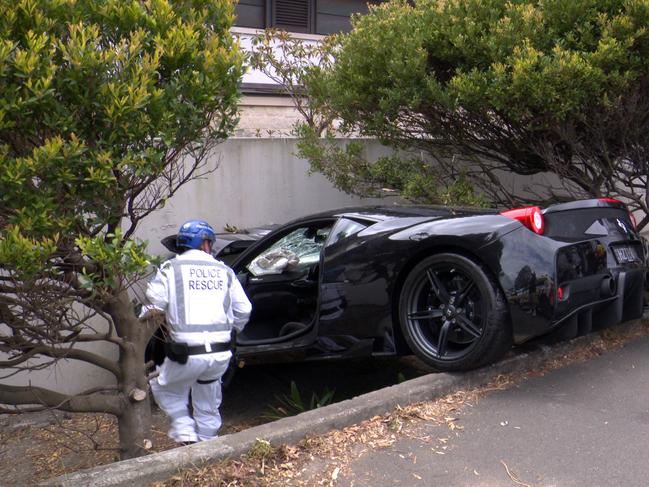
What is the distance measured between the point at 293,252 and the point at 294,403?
1240 millimetres

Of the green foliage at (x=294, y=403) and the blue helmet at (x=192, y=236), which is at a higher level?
the blue helmet at (x=192, y=236)

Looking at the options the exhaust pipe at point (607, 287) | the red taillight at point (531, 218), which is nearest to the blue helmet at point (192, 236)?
the red taillight at point (531, 218)

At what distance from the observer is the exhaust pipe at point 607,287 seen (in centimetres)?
510

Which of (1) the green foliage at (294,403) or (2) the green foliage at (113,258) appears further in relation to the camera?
(1) the green foliage at (294,403)

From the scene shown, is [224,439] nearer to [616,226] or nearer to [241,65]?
[241,65]

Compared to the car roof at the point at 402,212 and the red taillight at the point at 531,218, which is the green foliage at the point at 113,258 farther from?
the red taillight at the point at 531,218

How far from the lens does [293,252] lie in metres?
6.18

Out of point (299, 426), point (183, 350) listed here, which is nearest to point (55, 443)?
point (183, 350)

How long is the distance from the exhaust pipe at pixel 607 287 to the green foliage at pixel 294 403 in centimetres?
Result: 219

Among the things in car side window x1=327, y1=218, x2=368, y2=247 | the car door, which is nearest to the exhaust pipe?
car side window x1=327, y1=218, x2=368, y2=247

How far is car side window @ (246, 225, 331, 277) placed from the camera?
240 inches

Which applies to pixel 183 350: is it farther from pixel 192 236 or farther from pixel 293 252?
pixel 293 252

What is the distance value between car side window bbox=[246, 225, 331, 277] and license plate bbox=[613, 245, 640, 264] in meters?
2.21

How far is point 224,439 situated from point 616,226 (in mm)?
3280
